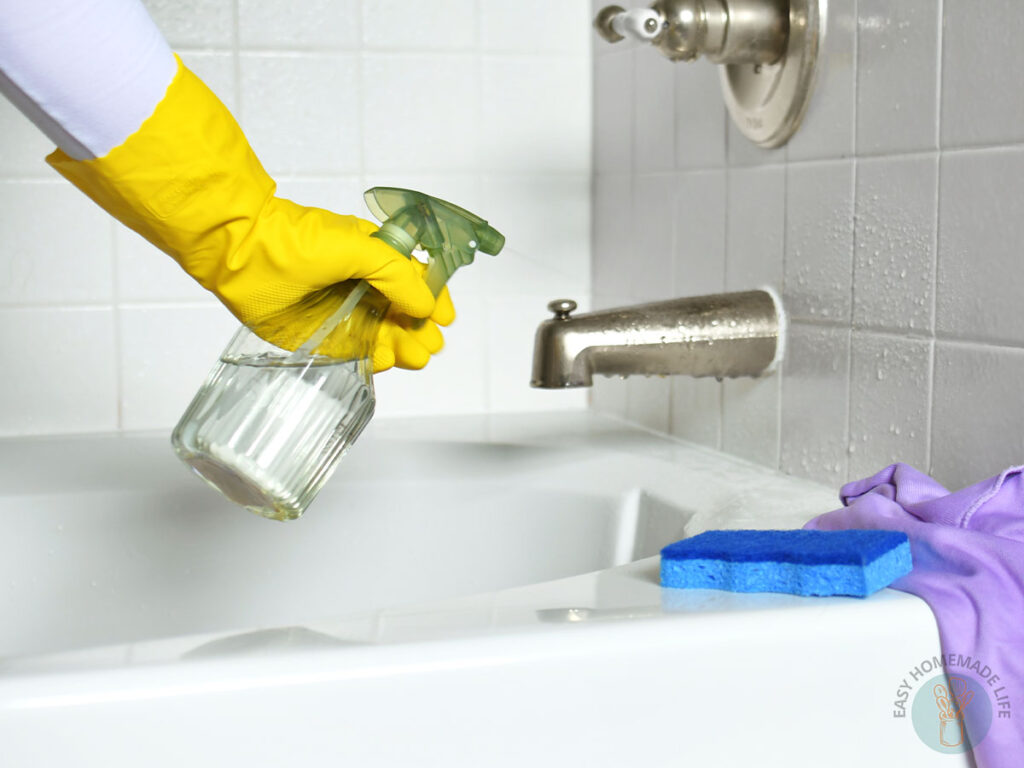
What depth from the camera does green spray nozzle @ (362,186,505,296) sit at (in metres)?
0.64

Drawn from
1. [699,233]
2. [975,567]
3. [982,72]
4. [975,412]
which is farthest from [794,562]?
[699,233]

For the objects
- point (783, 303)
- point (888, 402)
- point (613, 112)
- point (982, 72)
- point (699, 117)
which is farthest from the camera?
point (613, 112)

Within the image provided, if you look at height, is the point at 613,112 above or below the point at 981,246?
above

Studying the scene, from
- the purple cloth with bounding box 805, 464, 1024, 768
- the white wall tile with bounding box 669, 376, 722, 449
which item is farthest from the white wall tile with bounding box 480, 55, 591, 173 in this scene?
the purple cloth with bounding box 805, 464, 1024, 768

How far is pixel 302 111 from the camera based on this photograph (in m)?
1.25

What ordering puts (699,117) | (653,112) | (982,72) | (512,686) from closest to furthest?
(512,686)
(982,72)
(699,117)
(653,112)

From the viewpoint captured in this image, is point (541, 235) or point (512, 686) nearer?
point (512, 686)

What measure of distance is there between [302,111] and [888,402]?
0.73 meters

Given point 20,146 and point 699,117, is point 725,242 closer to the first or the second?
point 699,117

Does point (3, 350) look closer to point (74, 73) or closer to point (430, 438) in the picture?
point (430, 438)

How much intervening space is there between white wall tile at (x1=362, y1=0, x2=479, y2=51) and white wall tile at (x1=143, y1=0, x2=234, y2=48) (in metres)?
0.15

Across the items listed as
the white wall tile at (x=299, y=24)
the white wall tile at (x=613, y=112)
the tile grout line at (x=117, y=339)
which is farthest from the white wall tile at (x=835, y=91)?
the tile grout line at (x=117, y=339)

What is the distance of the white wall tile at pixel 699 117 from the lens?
1027 mm

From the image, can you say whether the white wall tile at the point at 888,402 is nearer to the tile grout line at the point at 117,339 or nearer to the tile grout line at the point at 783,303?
the tile grout line at the point at 783,303
